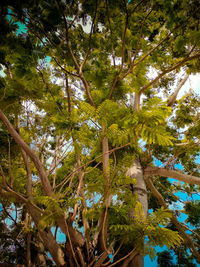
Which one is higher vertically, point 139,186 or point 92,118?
point 92,118

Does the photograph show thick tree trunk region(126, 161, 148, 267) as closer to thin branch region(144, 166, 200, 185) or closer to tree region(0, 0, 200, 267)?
tree region(0, 0, 200, 267)

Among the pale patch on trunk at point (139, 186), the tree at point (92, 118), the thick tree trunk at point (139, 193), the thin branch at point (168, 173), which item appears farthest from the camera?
the thin branch at point (168, 173)

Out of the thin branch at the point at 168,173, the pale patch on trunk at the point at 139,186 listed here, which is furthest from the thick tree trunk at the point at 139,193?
the thin branch at the point at 168,173

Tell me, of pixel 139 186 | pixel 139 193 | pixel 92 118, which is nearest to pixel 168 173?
pixel 139 186

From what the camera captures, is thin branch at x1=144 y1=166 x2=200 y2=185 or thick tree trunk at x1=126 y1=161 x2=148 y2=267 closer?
thick tree trunk at x1=126 y1=161 x2=148 y2=267

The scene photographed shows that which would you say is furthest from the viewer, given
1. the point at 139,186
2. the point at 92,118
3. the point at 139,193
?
the point at 139,186

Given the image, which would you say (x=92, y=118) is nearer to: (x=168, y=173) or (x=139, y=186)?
(x=139, y=186)

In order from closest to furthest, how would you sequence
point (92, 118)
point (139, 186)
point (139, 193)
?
point (92, 118) → point (139, 193) → point (139, 186)

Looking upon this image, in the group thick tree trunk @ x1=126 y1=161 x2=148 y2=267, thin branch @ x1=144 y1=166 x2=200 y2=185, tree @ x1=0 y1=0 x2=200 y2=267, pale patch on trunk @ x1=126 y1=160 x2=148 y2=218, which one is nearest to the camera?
Answer: tree @ x1=0 y1=0 x2=200 y2=267

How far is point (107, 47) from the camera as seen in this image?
3.02m

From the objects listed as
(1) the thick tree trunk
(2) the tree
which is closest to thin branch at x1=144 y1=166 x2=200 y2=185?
(2) the tree

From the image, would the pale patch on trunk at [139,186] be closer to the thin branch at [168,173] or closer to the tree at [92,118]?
the tree at [92,118]

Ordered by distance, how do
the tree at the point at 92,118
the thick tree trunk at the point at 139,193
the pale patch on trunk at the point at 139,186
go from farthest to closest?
the pale patch on trunk at the point at 139,186, the thick tree trunk at the point at 139,193, the tree at the point at 92,118

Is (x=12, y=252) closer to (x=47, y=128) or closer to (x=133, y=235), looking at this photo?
(x=47, y=128)
